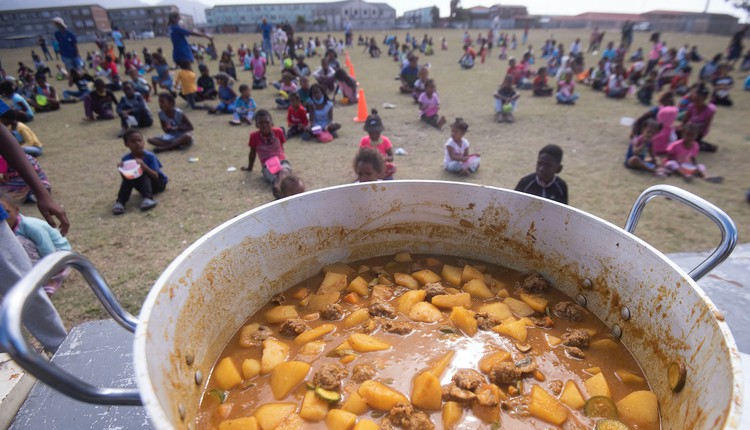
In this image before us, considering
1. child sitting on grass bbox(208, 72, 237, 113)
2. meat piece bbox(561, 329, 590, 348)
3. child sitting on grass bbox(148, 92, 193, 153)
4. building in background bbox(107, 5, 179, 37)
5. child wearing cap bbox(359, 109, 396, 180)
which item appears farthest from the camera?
building in background bbox(107, 5, 179, 37)

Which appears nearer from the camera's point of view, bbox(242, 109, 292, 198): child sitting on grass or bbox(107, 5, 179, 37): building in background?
bbox(242, 109, 292, 198): child sitting on grass

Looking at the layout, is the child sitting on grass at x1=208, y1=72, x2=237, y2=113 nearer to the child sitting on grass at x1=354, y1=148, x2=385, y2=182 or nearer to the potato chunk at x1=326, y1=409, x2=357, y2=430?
the child sitting on grass at x1=354, y1=148, x2=385, y2=182

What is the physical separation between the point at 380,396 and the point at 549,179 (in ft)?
10.2

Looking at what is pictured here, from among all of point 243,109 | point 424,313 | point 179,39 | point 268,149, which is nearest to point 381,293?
point 424,313

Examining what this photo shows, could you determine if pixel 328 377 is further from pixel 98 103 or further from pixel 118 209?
pixel 98 103

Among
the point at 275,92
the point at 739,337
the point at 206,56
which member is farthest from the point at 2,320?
the point at 206,56

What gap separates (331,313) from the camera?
5.90ft

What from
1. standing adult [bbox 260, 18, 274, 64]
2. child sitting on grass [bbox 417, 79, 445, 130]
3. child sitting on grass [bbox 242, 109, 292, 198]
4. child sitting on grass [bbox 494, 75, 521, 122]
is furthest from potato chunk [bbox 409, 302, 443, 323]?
standing adult [bbox 260, 18, 274, 64]

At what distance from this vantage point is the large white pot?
3.77 feet

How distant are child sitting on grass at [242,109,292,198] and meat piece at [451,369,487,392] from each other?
478cm

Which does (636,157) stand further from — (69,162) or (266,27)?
(266,27)

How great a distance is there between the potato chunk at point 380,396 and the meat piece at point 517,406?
14.8 inches

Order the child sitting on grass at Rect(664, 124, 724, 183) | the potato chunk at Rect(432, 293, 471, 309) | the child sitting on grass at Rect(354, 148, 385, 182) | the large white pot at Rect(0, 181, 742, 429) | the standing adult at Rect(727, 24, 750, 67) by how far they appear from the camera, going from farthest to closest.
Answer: the standing adult at Rect(727, 24, 750, 67) → the child sitting on grass at Rect(664, 124, 724, 183) → the child sitting on grass at Rect(354, 148, 385, 182) → the potato chunk at Rect(432, 293, 471, 309) → the large white pot at Rect(0, 181, 742, 429)

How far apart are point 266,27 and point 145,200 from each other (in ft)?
54.7
